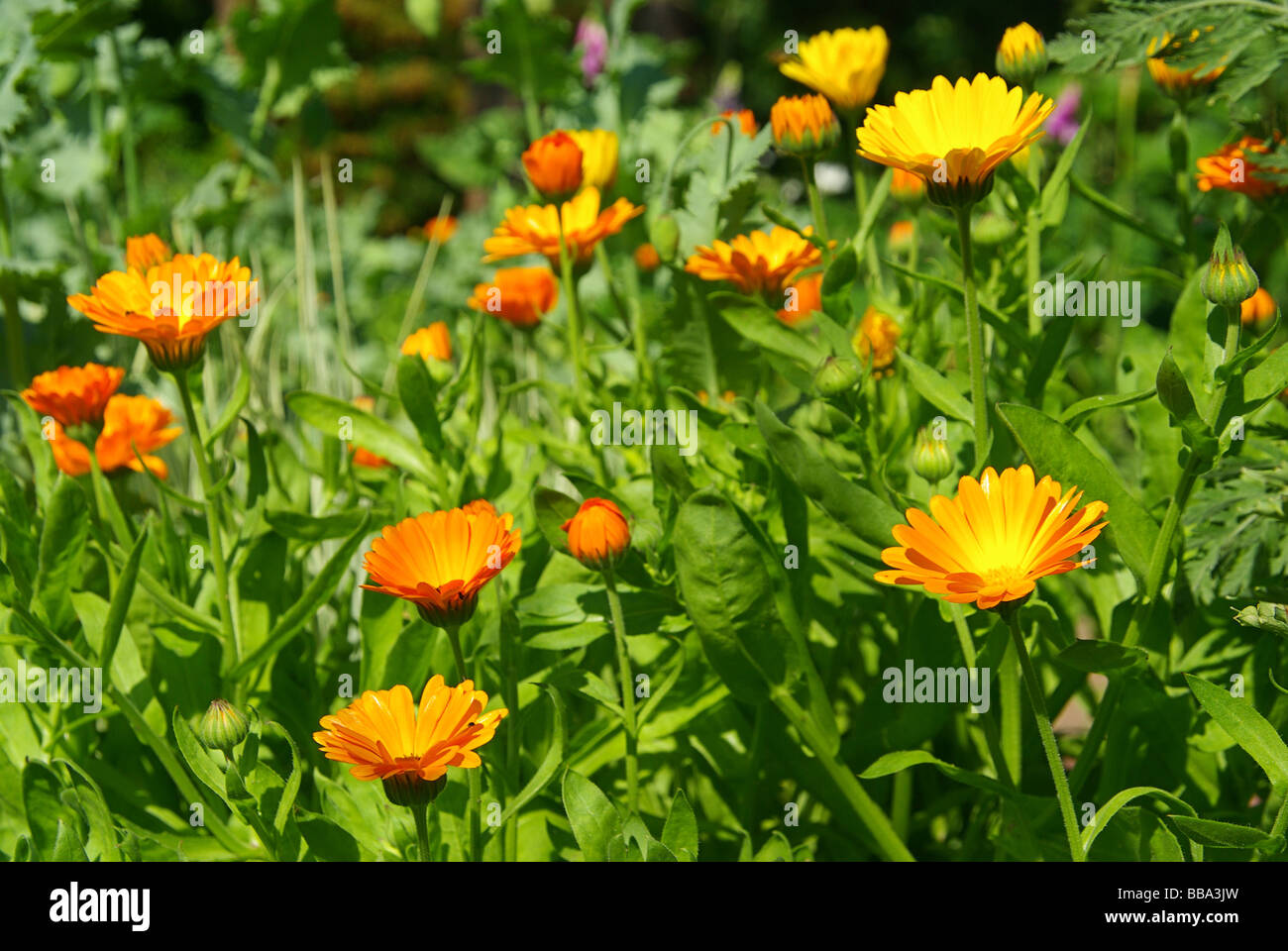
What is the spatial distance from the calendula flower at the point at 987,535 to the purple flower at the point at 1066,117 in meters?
2.49

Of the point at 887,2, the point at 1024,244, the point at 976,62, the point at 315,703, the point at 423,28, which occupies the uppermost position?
the point at 887,2

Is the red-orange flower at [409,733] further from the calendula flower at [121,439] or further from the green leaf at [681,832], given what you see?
the calendula flower at [121,439]

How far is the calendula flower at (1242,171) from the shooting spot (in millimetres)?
1128

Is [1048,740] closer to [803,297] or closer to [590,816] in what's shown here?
[590,816]

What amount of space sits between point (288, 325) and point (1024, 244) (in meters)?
2.01

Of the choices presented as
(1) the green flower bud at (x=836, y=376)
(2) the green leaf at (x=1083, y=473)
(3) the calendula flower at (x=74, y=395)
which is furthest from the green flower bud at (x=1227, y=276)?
(3) the calendula flower at (x=74, y=395)

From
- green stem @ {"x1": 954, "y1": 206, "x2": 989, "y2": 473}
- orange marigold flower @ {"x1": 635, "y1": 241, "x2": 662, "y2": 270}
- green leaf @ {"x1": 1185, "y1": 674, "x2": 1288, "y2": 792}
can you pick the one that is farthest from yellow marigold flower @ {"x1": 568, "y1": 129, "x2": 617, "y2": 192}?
green leaf @ {"x1": 1185, "y1": 674, "x2": 1288, "y2": 792}

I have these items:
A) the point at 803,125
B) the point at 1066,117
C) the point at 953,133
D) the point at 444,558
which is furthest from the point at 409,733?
the point at 1066,117

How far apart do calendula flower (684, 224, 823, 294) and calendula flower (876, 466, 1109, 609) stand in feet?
1.41

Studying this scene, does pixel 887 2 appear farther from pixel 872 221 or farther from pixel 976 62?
pixel 872 221

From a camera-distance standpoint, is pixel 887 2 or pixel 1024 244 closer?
pixel 1024 244
